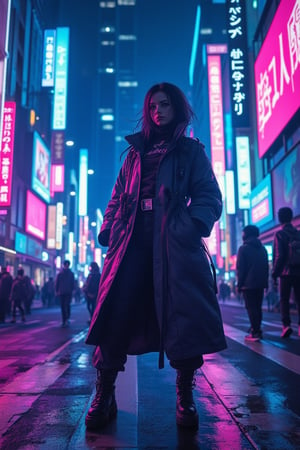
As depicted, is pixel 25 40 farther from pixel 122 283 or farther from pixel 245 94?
pixel 122 283

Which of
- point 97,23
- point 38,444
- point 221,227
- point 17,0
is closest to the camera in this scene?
point 38,444

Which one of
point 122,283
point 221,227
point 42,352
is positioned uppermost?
point 221,227

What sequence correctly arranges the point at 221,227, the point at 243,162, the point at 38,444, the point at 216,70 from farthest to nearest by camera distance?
the point at 221,227 → the point at 216,70 → the point at 243,162 → the point at 38,444

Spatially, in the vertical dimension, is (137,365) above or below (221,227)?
below

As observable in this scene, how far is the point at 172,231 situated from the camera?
2402 millimetres

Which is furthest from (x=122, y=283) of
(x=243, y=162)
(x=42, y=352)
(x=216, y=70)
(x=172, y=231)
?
(x=216, y=70)

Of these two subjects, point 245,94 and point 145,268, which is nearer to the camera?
point 145,268

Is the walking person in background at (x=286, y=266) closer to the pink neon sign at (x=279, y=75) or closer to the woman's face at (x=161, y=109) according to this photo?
the woman's face at (x=161, y=109)

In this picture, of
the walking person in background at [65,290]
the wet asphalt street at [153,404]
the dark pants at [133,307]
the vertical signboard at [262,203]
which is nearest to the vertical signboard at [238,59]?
the vertical signboard at [262,203]

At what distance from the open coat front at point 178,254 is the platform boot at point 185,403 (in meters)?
0.19

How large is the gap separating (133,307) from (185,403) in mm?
598

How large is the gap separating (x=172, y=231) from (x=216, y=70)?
4685 centimetres

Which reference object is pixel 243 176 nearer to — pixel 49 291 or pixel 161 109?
pixel 49 291

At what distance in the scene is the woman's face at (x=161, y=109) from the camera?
2797 mm
